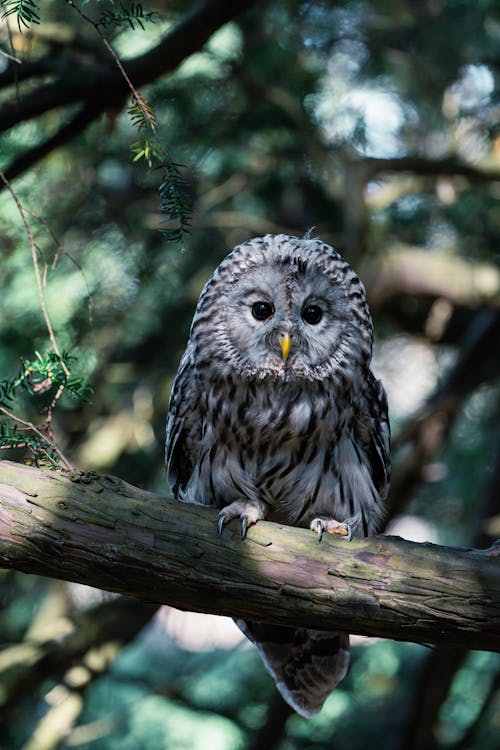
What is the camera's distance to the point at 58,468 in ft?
7.80

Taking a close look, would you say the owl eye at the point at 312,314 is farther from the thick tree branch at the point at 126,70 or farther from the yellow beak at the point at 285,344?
the thick tree branch at the point at 126,70

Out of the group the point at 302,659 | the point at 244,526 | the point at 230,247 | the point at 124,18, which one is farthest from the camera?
the point at 230,247

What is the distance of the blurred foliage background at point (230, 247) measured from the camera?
407 cm

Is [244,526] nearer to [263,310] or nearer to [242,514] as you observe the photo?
[242,514]

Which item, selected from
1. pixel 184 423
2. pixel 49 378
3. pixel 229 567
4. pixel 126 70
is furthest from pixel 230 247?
pixel 229 567

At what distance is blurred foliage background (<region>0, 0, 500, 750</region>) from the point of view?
13.4 feet

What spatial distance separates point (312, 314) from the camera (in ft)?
9.76

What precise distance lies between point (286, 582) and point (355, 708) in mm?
3237

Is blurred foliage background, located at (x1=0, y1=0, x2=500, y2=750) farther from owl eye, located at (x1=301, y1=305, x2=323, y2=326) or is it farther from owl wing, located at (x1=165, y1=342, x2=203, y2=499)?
owl eye, located at (x1=301, y1=305, x2=323, y2=326)

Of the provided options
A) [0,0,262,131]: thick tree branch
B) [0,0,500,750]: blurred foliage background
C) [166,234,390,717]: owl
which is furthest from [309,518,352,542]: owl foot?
[0,0,262,131]: thick tree branch

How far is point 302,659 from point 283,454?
2.60 ft

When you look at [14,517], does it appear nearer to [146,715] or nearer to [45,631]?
[45,631]

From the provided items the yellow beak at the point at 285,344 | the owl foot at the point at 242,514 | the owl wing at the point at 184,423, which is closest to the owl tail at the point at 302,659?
the owl wing at the point at 184,423

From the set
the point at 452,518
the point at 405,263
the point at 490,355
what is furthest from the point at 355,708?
the point at 405,263
